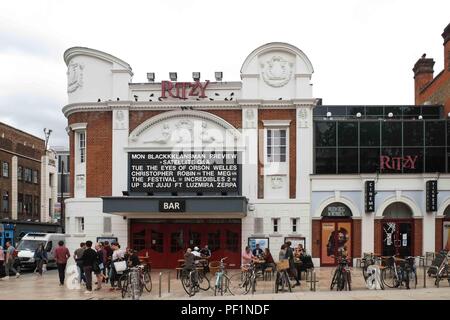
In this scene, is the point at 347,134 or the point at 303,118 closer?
the point at 303,118

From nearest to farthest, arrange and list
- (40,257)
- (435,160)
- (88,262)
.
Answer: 1. (88,262)
2. (40,257)
3. (435,160)

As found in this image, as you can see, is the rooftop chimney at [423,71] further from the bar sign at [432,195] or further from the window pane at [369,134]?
the bar sign at [432,195]

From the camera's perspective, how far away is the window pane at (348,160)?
100.0 ft

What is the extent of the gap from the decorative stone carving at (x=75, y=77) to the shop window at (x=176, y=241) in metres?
9.34

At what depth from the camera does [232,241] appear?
99.3 feet

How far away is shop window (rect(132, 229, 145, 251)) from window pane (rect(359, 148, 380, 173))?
1174 cm

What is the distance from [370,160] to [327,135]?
8.32 feet

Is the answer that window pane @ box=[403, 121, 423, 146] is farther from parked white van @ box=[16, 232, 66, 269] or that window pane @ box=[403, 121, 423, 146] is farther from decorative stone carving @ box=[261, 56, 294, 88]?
parked white van @ box=[16, 232, 66, 269]

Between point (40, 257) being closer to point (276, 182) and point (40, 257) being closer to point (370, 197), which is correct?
point (276, 182)

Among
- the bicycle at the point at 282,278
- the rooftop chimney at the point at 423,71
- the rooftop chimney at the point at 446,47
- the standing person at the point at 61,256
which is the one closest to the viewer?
the bicycle at the point at 282,278

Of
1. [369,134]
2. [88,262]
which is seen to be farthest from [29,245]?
[369,134]

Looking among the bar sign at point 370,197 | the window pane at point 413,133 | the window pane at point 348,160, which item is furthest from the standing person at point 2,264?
A: the window pane at point 413,133

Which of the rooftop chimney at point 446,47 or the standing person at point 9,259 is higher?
the rooftop chimney at point 446,47
